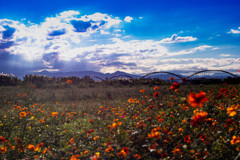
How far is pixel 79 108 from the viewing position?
7.14 metres

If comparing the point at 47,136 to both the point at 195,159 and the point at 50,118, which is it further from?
the point at 195,159

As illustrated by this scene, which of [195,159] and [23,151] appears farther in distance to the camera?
[23,151]

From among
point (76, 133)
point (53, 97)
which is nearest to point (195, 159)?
point (76, 133)

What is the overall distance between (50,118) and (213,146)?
184 inches

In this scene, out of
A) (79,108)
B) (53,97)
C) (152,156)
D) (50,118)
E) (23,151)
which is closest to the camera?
(152,156)

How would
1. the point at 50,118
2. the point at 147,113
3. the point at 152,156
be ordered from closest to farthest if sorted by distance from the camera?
the point at 152,156
the point at 147,113
the point at 50,118

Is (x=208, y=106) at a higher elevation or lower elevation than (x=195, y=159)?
higher

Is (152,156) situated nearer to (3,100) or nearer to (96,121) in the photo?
(96,121)

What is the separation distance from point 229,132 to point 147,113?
1966mm

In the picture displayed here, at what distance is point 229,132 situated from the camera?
3.30 meters

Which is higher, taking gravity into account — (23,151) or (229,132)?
(229,132)

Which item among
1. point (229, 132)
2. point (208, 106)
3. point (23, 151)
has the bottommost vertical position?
point (23, 151)

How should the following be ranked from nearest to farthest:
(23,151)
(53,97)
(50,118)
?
(23,151) → (50,118) → (53,97)

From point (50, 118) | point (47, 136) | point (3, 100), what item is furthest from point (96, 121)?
point (3, 100)
